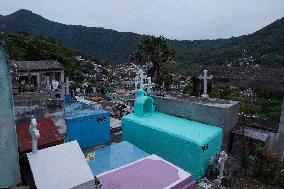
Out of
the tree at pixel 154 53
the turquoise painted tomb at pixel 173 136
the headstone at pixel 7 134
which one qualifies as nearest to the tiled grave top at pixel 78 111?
the turquoise painted tomb at pixel 173 136

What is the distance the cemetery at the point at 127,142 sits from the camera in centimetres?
627

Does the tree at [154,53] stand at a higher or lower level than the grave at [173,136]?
higher

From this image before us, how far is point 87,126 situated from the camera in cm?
1531

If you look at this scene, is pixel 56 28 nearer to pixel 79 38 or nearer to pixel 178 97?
pixel 79 38

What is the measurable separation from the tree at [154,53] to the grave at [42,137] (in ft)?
81.0

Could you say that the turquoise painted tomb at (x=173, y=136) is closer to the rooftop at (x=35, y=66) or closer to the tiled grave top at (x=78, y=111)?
the tiled grave top at (x=78, y=111)

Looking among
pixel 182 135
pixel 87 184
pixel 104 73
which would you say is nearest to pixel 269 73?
pixel 182 135

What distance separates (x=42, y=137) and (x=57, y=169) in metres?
1.92

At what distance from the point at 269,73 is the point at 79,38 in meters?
114

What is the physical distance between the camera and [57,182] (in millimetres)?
6023

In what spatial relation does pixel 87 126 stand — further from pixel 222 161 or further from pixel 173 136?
pixel 222 161

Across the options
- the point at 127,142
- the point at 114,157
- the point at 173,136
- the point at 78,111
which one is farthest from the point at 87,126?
the point at 173,136

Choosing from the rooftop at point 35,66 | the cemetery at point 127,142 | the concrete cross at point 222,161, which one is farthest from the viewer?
the rooftop at point 35,66

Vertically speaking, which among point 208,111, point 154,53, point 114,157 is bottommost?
point 114,157
